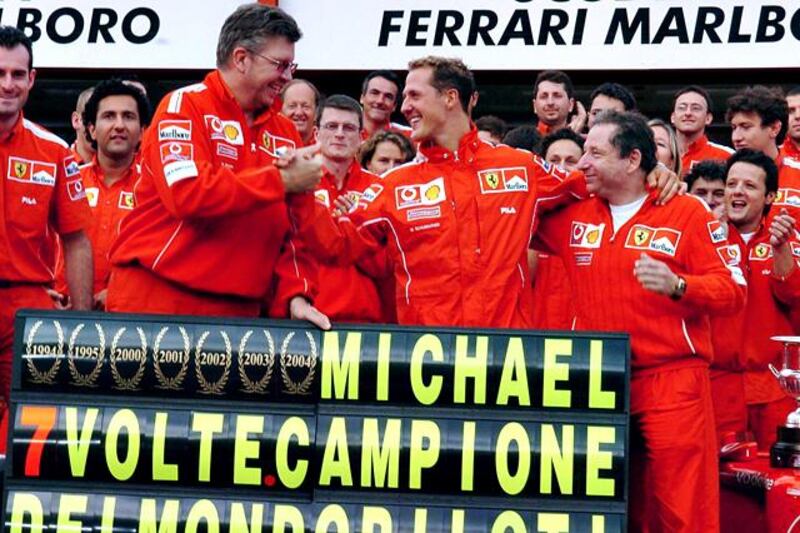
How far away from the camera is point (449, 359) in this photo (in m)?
4.62

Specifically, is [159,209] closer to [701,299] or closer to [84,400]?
[84,400]

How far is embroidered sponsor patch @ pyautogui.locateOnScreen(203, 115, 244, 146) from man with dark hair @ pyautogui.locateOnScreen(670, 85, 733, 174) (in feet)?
12.9

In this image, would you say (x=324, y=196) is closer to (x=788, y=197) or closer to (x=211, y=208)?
(x=211, y=208)

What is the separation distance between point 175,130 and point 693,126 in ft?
14.1

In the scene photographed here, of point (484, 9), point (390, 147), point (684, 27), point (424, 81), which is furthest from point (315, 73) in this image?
point (424, 81)

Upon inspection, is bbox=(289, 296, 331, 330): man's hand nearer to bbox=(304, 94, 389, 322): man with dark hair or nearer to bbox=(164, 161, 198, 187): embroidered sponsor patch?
bbox=(304, 94, 389, 322): man with dark hair

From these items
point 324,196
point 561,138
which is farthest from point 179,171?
point 561,138

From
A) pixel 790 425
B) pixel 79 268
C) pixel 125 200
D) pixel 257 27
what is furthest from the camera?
pixel 125 200

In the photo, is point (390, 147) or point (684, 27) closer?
point (390, 147)

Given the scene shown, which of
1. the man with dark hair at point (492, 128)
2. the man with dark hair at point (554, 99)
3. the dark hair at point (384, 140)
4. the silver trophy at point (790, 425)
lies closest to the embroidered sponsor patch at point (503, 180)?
the silver trophy at point (790, 425)

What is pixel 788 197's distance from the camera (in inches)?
290

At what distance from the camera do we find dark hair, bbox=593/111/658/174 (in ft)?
17.5

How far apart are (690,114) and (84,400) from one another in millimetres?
4754

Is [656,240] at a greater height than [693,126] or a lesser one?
lesser
